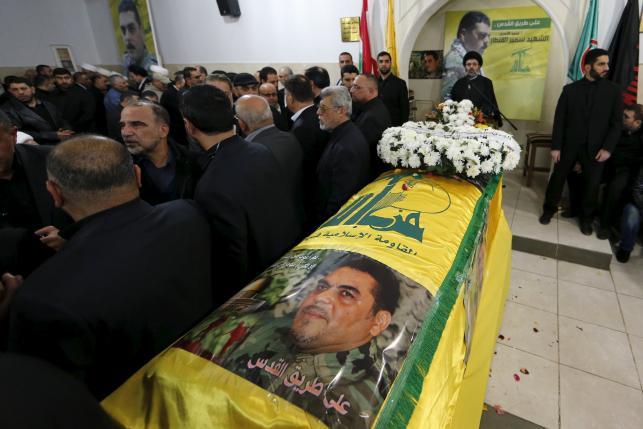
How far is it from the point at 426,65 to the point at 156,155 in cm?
536

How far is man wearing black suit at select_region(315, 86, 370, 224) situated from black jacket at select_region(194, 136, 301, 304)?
468 mm

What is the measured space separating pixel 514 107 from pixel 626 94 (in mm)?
1582

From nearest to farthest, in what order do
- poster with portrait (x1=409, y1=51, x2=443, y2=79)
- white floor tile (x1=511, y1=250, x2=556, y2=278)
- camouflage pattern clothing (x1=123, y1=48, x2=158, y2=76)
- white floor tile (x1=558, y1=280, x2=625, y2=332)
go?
white floor tile (x1=558, y1=280, x2=625, y2=332)
white floor tile (x1=511, y1=250, x2=556, y2=278)
poster with portrait (x1=409, y1=51, x2=443, y2=79)
camouflage pattern clothing (x1=123, y1=48, x2=158, y2=76)

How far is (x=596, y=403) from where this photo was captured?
2027mm

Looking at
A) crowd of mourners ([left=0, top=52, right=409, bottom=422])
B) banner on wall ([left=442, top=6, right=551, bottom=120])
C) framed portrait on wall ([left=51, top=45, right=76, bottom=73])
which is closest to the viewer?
crowd of mourners ([left=0, top=52, right=409, bottom=422])

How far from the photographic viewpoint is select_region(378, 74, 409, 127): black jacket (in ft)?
16.9

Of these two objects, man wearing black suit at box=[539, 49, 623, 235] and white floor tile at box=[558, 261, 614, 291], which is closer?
white floor tile at box=[558, 261, 614, 291]

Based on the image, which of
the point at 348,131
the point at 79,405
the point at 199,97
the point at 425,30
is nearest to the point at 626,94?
the point at 425,30

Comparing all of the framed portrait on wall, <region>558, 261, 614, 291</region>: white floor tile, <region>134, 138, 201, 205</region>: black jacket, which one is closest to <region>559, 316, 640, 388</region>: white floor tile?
<region>558, 261, 614, 291</region>: white floor tile

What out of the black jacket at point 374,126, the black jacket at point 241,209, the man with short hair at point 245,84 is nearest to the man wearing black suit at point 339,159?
the black jacket at point 374,126

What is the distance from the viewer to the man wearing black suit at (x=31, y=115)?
3.66 meters

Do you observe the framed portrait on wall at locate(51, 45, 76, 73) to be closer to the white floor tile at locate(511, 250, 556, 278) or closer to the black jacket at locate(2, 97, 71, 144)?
the black jacket at locate(2, 97, 71, 144)

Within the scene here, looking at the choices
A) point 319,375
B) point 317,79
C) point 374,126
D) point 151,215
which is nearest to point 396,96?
point 317,79

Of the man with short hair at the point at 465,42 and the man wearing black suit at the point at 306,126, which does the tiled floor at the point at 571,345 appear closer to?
the man wearing black suit at the point at 306,126
